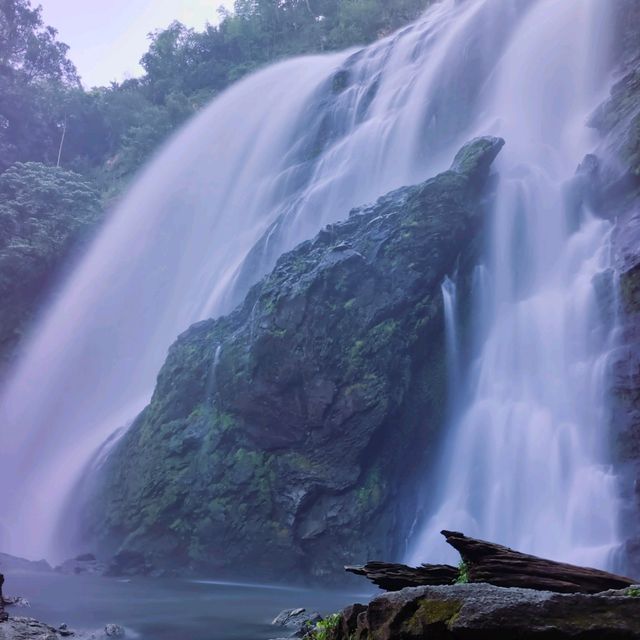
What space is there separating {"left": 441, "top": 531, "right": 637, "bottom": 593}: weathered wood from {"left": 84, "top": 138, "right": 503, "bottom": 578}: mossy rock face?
477 inches

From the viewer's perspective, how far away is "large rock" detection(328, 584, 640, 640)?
3.77m

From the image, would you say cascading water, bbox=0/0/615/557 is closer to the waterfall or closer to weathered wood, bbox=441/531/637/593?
the waterfall

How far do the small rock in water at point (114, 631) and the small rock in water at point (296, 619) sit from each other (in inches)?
95.4

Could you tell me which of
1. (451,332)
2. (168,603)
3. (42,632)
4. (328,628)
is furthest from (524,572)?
(451,332)

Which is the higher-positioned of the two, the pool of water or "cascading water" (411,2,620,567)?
"cascading water" (411,2,620,567)

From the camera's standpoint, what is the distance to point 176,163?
39.1 meters

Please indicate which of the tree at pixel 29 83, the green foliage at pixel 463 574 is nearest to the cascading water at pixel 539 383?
the green foliage at pixel 463 574

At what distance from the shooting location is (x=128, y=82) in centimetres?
5381

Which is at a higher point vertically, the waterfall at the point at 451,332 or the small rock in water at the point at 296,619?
the waterfall at the point at 451,332

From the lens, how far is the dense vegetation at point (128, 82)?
143 ft

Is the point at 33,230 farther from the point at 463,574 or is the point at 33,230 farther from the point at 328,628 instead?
the point at 463,574

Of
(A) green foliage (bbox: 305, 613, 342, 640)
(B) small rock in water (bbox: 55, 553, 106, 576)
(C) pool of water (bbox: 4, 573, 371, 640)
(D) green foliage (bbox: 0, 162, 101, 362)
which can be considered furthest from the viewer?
(D) green foliage (bbox: 0, 162, 101, 362)

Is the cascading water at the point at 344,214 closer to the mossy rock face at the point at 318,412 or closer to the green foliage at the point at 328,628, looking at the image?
the mossy rock face at the point at 318,412

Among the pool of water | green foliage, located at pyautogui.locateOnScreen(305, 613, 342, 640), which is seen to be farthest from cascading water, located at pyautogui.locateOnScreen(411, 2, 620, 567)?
green foliage, located at pyautogui.locateOnScreen(305, 613, 342, 640)
